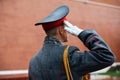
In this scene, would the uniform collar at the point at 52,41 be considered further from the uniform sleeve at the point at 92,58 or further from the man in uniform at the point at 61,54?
the uniform sleeve at the point at 92,58

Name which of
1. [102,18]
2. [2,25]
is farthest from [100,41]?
→ [102,18]

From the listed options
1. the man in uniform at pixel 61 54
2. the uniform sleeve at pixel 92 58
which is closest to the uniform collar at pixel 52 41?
the man in uniform at pixel 61 54

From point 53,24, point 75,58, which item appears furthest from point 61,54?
point 53,24

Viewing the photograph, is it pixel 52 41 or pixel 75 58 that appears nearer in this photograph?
pixel 75 58

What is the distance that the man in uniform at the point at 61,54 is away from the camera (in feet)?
3.83

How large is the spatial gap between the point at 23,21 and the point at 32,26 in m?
0.14

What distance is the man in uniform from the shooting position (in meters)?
1.17

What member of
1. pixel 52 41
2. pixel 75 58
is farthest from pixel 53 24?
pixel 75 58

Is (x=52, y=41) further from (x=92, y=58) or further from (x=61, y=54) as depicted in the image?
(x=92, y=58)

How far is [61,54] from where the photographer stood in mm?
1219

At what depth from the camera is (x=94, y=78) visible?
350cm

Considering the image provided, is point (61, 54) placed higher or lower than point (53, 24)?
lower

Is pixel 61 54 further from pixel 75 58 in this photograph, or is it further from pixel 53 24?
pixel 53 24

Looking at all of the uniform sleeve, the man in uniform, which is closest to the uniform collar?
the man in uniform
